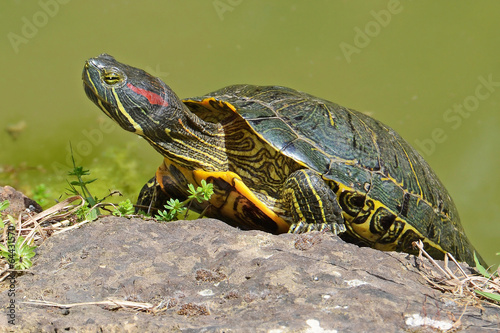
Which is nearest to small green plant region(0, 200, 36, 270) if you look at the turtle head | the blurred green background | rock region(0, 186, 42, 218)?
rock region(0, 186, 42, 218)

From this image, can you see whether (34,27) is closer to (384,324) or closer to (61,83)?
(61,83)

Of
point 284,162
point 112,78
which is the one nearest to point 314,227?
point 284,162

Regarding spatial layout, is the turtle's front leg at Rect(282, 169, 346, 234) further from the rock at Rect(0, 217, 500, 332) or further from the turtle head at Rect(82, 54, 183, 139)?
the turtle head at Rect(82, 54, 183, 139)

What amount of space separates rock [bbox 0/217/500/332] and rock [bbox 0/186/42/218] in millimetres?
564

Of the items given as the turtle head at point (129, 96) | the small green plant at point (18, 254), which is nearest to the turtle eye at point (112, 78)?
the turtle head at point (129, 96)

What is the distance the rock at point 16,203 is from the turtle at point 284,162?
0.64 meters

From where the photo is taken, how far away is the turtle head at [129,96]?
261 centimetres

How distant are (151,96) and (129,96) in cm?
12

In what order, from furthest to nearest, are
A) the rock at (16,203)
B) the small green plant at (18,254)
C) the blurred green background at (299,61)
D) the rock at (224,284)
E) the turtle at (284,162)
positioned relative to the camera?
the blurred green background at (299,61)
the turtle at (284,162)
the rock at (16,203)
the small green plant at (18,254)
the rock at (224,284)

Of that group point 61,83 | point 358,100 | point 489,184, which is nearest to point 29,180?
point 61,83

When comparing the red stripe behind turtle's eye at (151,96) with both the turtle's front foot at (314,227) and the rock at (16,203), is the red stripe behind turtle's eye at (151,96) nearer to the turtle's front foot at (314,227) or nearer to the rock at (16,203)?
the rock at (16,203)

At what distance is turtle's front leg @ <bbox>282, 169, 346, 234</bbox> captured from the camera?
2.44 m

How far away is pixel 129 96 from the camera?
262 cm

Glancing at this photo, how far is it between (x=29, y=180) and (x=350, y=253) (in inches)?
138
